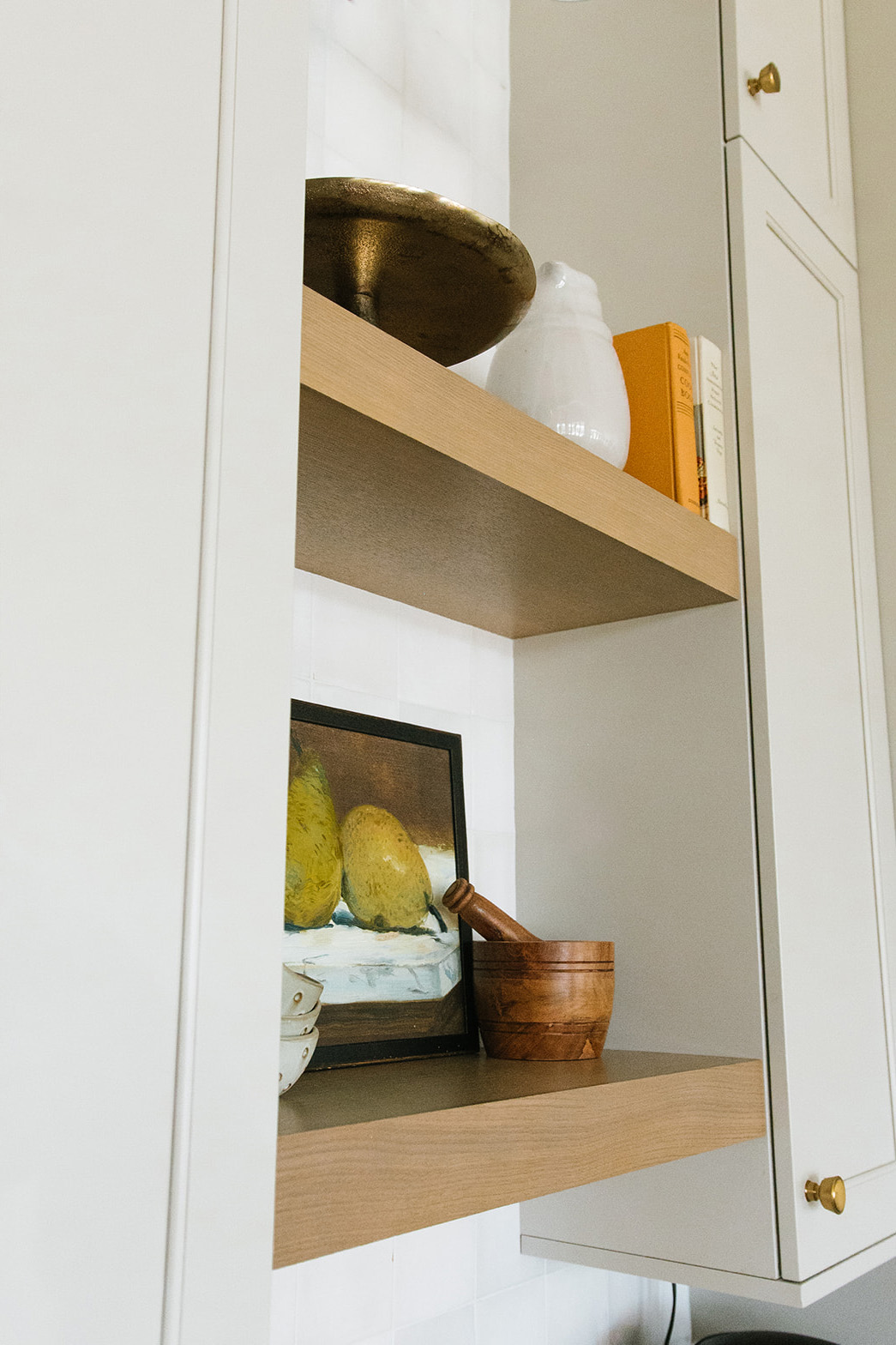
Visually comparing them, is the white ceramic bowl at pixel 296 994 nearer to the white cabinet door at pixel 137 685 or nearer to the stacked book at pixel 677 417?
the white cabinet door at pixel 137 685

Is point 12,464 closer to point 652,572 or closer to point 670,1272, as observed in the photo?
point 652,572

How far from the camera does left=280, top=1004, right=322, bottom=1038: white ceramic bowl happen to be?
25.9 inches

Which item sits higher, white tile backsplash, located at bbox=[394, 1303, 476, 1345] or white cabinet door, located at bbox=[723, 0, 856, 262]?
white cabinet door, located at bbox=[723, 0, 856, 262]

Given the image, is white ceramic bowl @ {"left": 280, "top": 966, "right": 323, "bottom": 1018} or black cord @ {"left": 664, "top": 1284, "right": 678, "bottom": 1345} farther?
black cord @ {"left": 664, "top": 1284, "right": 678, "bottom": 1345}

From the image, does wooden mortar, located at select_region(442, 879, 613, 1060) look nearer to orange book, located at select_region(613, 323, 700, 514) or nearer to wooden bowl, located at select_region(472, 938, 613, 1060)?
wooden bowl, located at select_region(472, 938, 613, 1060)

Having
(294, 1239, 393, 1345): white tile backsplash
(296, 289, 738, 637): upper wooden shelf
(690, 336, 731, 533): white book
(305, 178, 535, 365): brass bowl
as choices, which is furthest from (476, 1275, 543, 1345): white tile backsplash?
(305, 178, 535, 365): brass bowl

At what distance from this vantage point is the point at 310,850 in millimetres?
890

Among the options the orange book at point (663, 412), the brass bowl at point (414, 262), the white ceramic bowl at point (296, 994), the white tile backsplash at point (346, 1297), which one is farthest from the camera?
the orange book at point (663, 412)

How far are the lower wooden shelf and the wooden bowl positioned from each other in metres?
0.02

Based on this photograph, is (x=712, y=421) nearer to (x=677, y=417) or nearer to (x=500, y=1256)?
(x=677, y=417)

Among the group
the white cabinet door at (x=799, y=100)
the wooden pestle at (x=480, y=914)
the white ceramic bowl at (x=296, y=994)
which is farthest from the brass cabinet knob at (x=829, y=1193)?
the white cabinet door at (x=799, y=100)

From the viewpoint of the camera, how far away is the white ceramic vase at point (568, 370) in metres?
0.98

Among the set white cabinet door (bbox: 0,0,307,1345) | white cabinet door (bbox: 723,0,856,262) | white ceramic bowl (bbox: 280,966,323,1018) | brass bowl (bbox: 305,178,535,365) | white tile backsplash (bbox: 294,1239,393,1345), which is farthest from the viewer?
white cabinet door (bbox: 723,0,856,262)

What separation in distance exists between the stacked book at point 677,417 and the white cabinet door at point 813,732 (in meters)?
0.03
